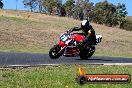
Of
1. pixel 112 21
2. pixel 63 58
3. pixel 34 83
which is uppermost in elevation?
pixel 34 83

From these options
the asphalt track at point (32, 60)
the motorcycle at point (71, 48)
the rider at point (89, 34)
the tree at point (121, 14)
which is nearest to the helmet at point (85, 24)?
the rider at point (89, 34)

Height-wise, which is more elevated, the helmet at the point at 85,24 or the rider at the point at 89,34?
the helmet at the point at 85,24

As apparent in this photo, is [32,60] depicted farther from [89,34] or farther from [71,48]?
[89,34]

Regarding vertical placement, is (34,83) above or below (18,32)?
above

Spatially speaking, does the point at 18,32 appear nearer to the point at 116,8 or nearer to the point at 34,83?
the point at 34,83

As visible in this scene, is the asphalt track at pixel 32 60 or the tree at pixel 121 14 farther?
the tree at pixel 121 14

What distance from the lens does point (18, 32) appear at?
53.4 meters

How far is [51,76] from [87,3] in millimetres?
135380

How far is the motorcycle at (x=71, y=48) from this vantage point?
61.6ft

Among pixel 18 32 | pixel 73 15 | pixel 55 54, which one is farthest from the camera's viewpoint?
pixel 73 15

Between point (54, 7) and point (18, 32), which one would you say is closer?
point (18, 32)

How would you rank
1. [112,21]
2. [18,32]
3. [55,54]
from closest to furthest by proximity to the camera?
[55,54], [18,32], [112,21]

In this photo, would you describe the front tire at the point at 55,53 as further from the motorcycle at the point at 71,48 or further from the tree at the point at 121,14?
the tree at the point at 121,14

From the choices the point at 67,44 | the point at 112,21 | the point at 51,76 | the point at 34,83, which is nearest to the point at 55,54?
the point at 67,44
